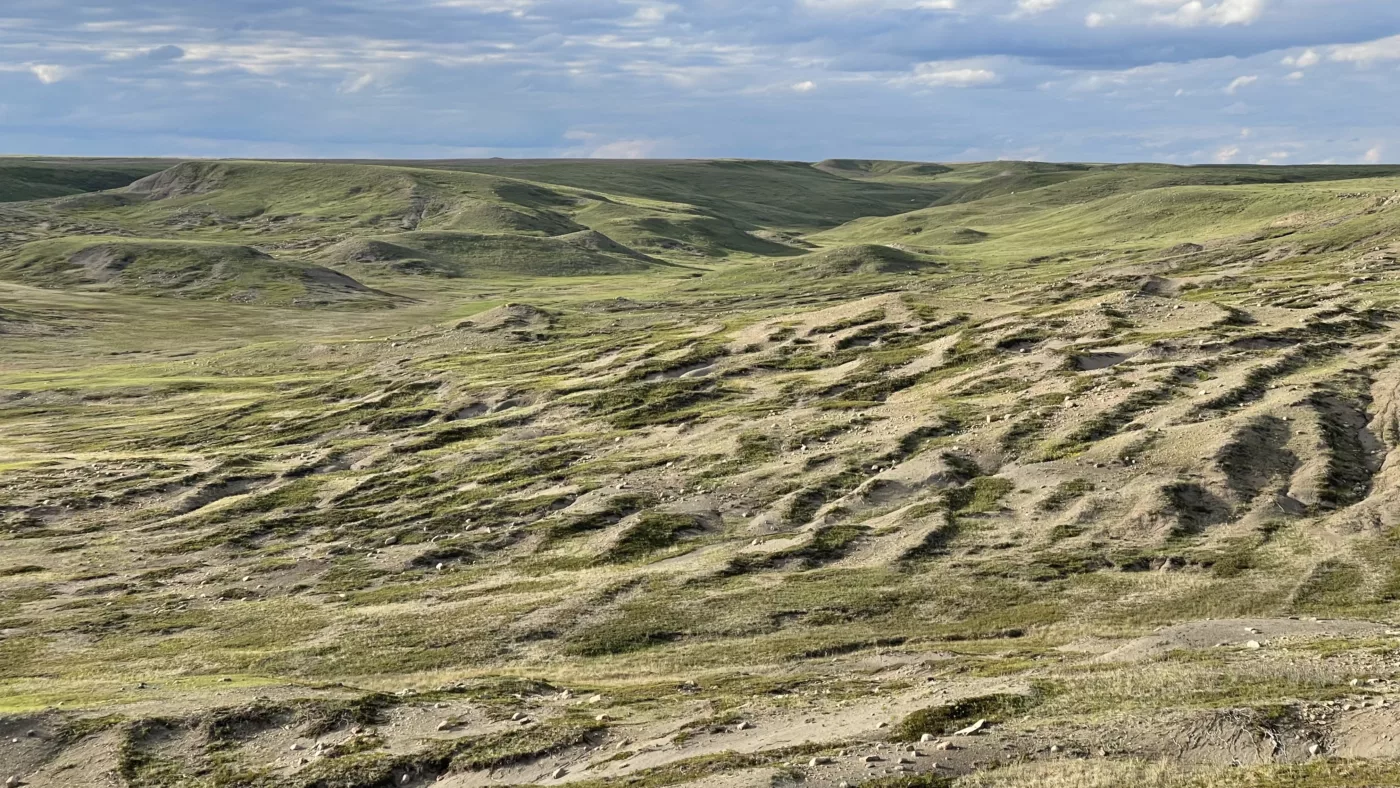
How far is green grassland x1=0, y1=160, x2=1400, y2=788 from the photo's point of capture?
42000mm

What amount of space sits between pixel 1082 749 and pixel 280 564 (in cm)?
6094

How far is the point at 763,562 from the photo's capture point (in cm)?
7406

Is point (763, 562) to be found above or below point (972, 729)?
below

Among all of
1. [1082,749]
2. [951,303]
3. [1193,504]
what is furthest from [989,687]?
[951,303]

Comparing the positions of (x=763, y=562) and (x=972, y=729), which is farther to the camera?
(x=763, y=562)

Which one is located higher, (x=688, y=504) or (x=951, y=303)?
(x=951, y=303)

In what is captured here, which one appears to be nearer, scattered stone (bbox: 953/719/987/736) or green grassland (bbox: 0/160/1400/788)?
scattered stone (bbox: 953/719/987/736)

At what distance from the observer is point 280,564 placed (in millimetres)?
83375

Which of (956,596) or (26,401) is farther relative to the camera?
(26,401)

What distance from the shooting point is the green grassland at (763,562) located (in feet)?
138

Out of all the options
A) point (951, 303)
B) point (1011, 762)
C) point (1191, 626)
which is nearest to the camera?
point (1011, 762)

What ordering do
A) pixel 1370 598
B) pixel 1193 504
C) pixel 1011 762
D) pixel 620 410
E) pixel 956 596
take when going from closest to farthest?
1. pixel 1011 762
2. pixel 1370 598
3. pixel 956 596
4. pixel 1193 504
5. pixel 620 410

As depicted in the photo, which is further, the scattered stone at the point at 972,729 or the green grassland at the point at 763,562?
the green grassland at the point at 763,562

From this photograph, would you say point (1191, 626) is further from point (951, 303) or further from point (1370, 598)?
point (951, 303)
